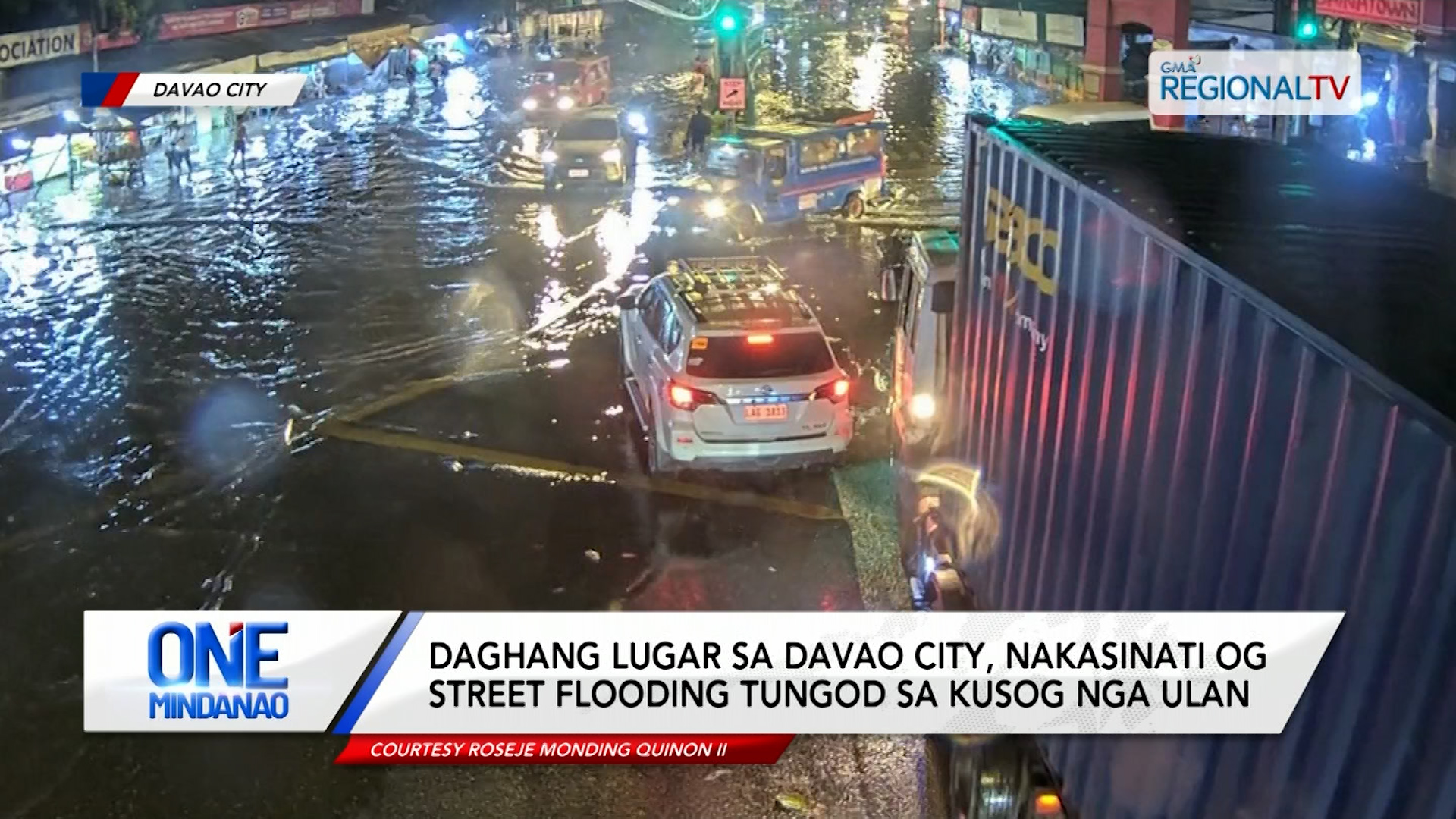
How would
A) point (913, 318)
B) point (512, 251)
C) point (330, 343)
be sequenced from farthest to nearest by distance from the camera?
point (512, 251) → point (330, 343) → point (913, 318)

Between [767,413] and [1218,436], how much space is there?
23.5 ft

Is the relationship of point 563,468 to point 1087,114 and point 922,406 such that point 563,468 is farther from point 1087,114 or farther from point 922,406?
point 1087,114

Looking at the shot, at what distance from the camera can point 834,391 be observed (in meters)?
11.1

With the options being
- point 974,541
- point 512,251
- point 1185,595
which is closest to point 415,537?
point 974,541

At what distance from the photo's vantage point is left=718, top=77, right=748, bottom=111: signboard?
1069 inches

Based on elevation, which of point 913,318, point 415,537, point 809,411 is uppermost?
point 913,318

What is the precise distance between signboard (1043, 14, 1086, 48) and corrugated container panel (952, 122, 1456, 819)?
34174 millimetres

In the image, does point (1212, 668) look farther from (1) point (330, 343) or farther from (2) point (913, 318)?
(1) point (330, 343)

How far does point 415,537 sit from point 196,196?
1820 cm

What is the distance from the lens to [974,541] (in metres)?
6.94

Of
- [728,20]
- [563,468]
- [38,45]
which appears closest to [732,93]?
[728,20]

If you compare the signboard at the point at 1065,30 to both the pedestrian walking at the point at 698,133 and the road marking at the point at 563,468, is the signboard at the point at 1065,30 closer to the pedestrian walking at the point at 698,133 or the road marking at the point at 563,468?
the pedestrian walking at the point at 698,133

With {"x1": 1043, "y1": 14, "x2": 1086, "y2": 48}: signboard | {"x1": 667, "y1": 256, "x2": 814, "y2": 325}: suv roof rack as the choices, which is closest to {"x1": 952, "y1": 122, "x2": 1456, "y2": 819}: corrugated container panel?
{"x1": 667, "y1": 256, "x2": 814, "y2": 325}: suv roof rack
